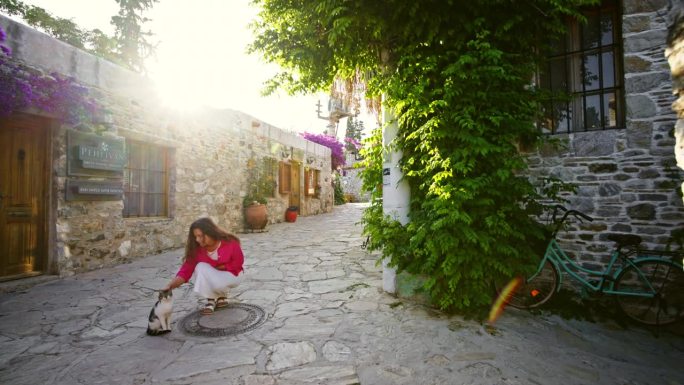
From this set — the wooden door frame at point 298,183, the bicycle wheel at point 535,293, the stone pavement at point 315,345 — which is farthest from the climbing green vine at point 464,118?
the wooden door frame at point 298,183

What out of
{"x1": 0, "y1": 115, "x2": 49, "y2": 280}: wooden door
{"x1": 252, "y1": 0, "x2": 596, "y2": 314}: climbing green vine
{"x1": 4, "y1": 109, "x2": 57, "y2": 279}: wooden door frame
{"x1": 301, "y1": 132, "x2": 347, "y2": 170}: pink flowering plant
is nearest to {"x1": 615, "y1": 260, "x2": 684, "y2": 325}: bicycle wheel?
{"x1": 252, "y1": 0, "x2": 596, "y2": 314}: climbing green vine

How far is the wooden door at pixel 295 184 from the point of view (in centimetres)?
1184

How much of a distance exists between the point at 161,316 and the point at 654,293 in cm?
453

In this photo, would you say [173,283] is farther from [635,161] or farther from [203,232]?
[635,161]

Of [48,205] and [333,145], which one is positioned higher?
[333,145]

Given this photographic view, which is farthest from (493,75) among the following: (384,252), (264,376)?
(264,376)

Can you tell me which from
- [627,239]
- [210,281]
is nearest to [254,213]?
[210,281]

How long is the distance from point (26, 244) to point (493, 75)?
5849mm

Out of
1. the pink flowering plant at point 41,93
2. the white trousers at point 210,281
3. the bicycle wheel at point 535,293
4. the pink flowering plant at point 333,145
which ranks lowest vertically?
the bicycle wheel at point 535,293

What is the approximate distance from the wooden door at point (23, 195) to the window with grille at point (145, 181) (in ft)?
4.25

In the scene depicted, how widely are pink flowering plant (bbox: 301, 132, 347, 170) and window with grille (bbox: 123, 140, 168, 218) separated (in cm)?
872

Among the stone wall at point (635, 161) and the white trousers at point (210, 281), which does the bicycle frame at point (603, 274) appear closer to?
the stone wall at point (635, 161)

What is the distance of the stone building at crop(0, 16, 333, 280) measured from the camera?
4000 millimetres

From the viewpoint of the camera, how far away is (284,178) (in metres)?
11.1
